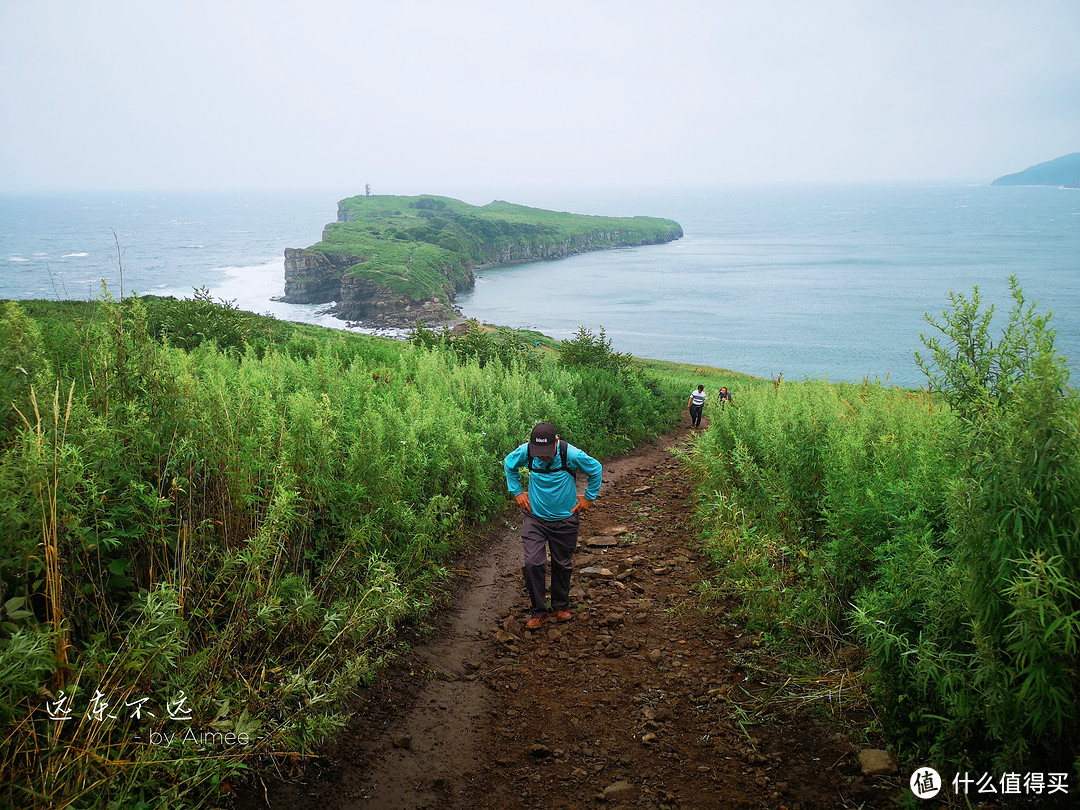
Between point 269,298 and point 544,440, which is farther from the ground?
point 269,298

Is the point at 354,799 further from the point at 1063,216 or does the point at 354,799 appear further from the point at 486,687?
the point at 1063,216

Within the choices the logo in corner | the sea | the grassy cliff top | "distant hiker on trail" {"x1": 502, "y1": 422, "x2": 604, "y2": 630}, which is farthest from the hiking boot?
the grassy cliff top

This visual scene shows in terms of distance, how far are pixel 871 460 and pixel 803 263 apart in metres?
130

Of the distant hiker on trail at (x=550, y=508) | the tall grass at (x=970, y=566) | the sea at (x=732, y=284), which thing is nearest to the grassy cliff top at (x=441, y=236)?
the sea at (x=732, y=284)

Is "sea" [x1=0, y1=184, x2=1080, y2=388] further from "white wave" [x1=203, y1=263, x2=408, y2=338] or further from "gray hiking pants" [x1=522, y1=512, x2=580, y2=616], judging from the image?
"gray hiking pants" [x1=522, y1=512, x2=580, y2=616]

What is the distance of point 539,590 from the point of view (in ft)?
19.4

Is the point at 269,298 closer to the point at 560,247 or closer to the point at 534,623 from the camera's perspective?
the point at 560,247

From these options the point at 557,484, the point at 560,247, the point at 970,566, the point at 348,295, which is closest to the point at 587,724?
the point at 557,484

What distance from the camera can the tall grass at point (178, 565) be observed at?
288 cm

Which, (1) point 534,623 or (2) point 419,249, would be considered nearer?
(1) point 534,623

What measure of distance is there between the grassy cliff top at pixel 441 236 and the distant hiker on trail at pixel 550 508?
83179 millimetres

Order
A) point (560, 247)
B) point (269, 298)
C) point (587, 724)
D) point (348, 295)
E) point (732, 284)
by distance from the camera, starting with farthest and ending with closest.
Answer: point (560, 247)
point (732, 284)
point (269, 298)
point (348, 295)
point (587, 724)

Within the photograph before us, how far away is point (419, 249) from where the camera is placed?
11169 centimetres

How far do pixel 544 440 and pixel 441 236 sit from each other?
13259 cm
